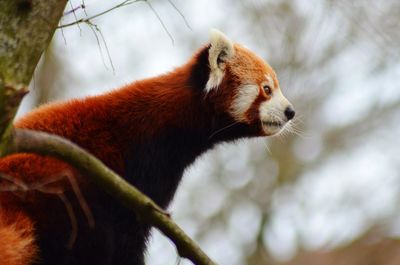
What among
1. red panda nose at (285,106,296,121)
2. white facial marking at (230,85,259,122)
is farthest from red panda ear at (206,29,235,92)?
red panda nose at (285,106,296,121)

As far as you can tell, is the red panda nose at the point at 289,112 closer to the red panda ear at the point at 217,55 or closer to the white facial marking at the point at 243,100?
the white facial marking at the point at 243,100

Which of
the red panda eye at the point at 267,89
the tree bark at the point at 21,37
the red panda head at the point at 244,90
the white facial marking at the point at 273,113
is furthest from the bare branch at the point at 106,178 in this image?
the red panda eye at the point at 267,89

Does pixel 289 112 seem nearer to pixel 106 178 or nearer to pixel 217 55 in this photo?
pixel 217 55

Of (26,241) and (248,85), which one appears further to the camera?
(248,85)

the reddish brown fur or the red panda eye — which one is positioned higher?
the red panda eye

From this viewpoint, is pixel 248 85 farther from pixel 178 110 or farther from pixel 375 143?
pixel 375 143

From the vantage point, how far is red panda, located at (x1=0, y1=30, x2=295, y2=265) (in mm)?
3500

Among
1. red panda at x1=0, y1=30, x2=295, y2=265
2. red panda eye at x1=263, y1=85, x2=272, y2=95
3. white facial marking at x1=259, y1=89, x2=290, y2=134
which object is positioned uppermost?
red panda eye at x1=263, y1=85, x2=272, y2=95

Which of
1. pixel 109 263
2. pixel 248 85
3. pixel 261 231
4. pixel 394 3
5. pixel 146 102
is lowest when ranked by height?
pixel 261 231

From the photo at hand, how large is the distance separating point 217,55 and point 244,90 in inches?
10.6

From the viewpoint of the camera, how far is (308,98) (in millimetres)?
10438

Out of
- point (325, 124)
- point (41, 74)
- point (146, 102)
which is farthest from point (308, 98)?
point (146, 102)

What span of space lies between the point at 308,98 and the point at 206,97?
251 inches

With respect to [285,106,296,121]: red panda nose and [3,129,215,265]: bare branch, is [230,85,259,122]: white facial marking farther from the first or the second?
[3,129,215,265]: bare branch
